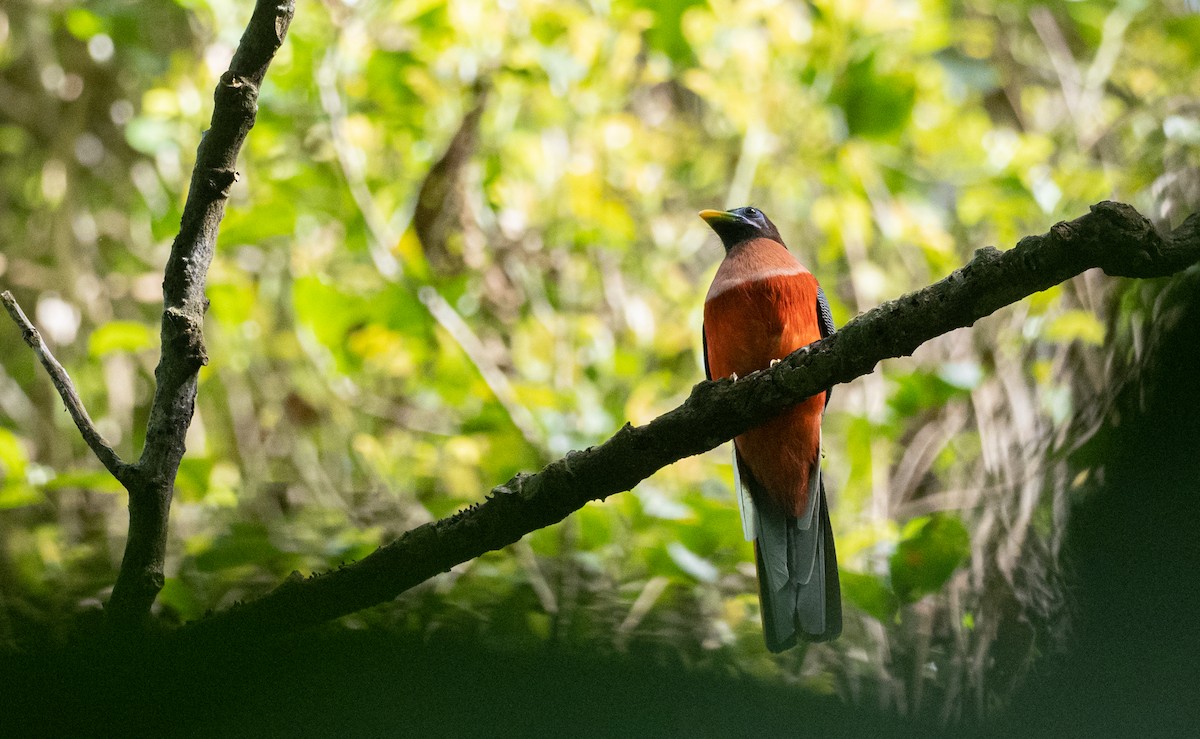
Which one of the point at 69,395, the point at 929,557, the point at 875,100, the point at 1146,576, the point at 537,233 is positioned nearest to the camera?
the point at 1146,576

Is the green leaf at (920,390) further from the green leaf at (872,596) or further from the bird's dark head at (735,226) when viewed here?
the green leaf at (872,596)

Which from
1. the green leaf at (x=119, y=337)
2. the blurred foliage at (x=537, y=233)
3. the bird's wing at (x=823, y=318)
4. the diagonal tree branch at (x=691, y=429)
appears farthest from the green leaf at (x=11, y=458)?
the bird's wing at (x=823, y=318)

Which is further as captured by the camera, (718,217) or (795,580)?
(718,217)

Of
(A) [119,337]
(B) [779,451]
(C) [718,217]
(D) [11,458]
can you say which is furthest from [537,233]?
(D) [11,458]

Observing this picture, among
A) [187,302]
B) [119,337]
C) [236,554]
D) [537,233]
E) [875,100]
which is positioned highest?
[537,233]

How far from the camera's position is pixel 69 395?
1337mm

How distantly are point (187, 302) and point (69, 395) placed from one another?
0.21 metres

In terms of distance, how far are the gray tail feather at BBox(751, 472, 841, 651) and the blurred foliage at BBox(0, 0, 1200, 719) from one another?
0.10 metres

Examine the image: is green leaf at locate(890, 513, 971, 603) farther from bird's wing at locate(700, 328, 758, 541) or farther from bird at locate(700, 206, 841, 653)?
bird's wing at locate(700, 328, 758, 541)

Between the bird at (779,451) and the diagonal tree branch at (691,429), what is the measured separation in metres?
0.69

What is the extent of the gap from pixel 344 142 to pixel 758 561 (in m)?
2.09

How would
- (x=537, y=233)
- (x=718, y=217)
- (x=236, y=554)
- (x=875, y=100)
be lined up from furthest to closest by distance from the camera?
(x=537, y=233)
(x=875, y=100)
(x=718, y=217)
(x=236, y=554)

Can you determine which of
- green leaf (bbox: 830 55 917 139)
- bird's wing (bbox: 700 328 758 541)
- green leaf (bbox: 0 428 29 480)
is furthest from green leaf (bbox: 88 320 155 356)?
green leaf (bbox: 830 55 917 139)

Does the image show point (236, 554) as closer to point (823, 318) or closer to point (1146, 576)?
point (823, 318)
